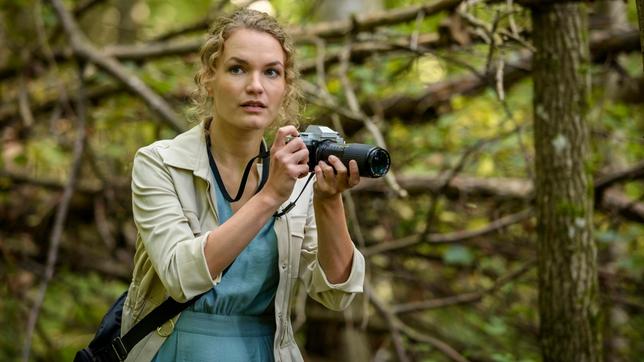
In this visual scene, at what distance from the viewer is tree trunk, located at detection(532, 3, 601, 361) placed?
3129 millimetres

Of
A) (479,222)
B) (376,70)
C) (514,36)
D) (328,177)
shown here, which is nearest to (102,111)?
(376,70)

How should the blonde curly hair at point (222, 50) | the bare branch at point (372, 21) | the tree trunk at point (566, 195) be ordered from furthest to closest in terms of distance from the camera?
the bare branch at point (372, 21), the tree trunk at point (566, 195), the blonde curly hair at point (222, 50)

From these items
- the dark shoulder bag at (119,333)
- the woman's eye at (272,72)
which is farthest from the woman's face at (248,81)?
the dark shoulder bag at (119,333)

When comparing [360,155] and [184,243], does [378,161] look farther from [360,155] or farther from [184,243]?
[184,243]

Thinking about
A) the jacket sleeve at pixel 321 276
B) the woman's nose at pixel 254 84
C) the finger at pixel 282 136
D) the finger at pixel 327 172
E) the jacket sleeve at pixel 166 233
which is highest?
the woman's nose at pixel 254 84

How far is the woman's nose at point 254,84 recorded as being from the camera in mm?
2109

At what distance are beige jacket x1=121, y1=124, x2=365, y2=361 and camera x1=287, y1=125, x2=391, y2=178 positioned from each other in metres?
0.24

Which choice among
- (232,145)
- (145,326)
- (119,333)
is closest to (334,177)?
(232,145)

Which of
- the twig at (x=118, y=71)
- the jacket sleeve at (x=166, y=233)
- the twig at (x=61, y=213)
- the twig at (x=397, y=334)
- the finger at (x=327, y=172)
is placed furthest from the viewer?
the twig at (x=118, y=71)

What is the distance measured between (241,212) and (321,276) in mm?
405

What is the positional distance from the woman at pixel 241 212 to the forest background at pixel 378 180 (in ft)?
5.85

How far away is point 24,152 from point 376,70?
2.52 metres

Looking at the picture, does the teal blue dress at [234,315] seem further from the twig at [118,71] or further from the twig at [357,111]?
the twig at [118,71]

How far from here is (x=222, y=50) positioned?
88.0 inches
